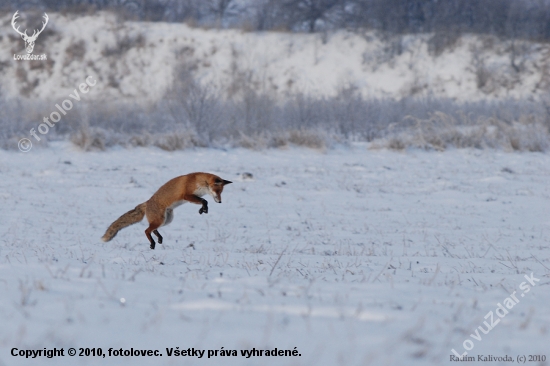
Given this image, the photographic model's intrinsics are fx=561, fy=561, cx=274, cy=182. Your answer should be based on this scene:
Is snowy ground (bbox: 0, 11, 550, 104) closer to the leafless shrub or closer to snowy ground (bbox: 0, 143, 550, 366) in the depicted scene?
the leafless shrub

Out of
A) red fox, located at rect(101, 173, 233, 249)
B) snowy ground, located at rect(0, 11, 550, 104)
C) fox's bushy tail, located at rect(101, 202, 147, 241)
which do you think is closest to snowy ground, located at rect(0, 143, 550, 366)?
fox's bushy tail, located at rect(101, 202, 147, 241)

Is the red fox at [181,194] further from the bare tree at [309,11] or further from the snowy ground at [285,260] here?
the bare tree at [309,11]

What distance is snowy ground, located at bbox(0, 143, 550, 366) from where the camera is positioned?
2.24 m

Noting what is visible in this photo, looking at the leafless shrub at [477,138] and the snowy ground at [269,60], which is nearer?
the leafless shrub at [477,138]

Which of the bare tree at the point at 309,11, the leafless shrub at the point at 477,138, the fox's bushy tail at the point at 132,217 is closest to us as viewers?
the fox's bushy tail at the point at 132,217

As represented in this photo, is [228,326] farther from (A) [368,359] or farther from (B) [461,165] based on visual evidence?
(B) [461,165]

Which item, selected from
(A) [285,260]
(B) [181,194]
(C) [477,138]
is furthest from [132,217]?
(C) [477,138]

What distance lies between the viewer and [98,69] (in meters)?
37.0

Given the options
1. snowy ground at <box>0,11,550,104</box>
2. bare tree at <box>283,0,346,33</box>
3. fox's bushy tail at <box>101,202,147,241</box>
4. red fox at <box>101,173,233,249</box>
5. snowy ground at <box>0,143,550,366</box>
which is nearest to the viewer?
snowy ground at <box>0,143,550,366</box>

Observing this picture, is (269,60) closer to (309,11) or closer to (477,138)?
(309,11)

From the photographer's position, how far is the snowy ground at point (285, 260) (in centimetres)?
224

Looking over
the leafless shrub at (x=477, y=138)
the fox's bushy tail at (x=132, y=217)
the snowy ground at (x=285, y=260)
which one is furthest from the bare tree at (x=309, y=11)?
the fox's bushy tail at (x=132, y=217)

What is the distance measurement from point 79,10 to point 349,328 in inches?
1652

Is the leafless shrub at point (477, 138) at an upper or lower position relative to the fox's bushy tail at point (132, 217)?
lower
